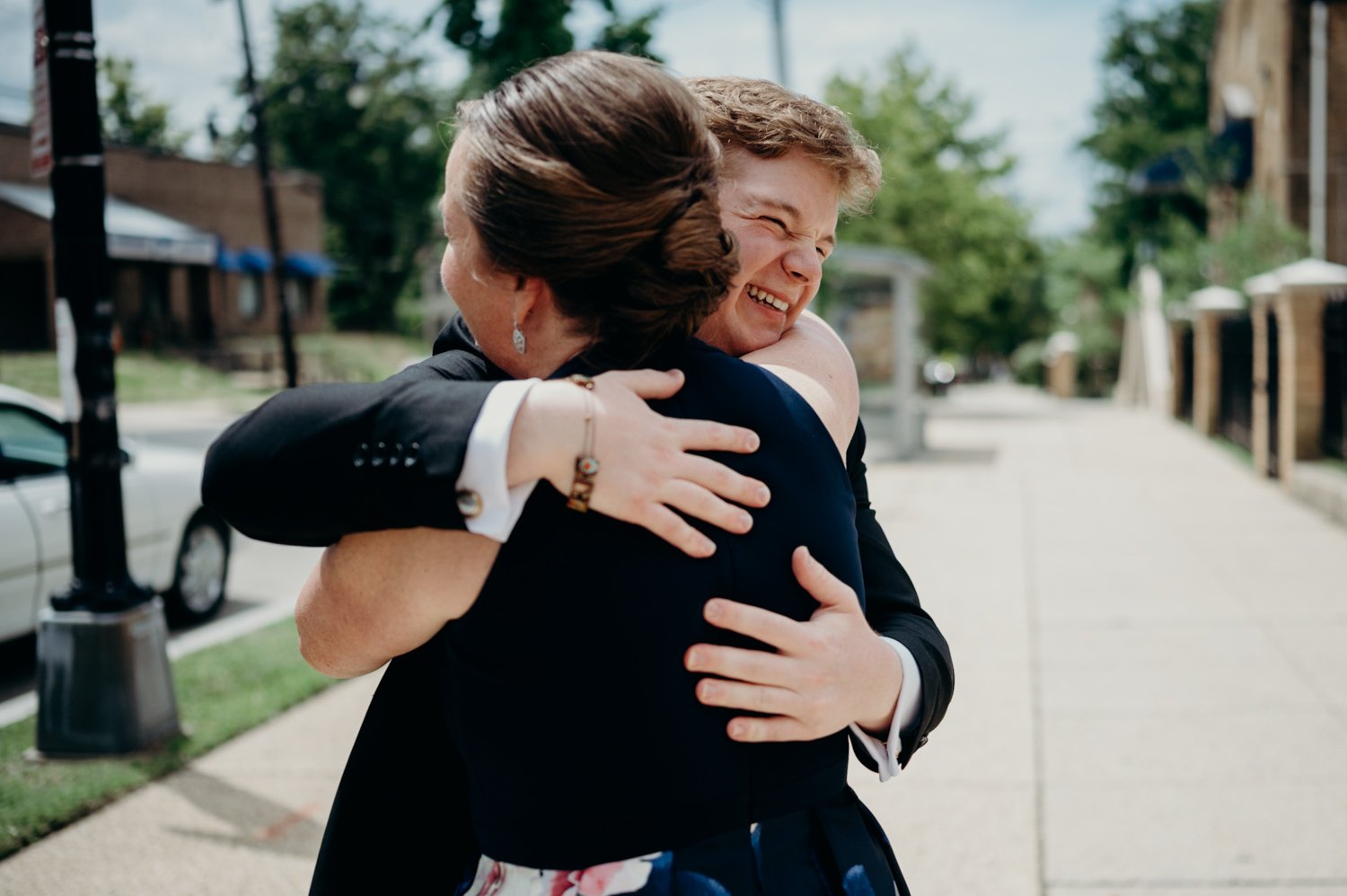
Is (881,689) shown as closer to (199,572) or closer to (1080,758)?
(1080,758)

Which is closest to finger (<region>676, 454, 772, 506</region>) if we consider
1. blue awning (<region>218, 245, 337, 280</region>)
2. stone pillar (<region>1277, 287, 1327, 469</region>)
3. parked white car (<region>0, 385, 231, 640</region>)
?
parked white car (<region>0, 385, 231, 640</region>)

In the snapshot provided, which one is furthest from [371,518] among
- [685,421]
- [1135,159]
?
[1135,159]

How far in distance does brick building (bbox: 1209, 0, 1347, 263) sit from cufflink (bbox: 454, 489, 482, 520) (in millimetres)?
22934

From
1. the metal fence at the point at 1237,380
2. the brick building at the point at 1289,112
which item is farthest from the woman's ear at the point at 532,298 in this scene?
the brick building at the point at 1289,112

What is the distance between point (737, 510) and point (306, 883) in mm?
3228

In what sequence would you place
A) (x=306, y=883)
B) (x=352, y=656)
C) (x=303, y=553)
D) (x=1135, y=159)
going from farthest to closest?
(x=1135, y=159) → (x=303, y=553) → (x=306, y=883) → (x=352, y=656)

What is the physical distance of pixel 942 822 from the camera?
4.36 m

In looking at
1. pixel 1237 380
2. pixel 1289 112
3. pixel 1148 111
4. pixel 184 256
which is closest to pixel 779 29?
pixel 1237 380

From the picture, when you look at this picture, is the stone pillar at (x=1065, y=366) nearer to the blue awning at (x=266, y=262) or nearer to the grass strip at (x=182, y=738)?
the blue awning at (x=266, y=262)

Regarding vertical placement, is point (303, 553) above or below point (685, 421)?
below

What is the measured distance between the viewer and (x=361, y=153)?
2203 inches

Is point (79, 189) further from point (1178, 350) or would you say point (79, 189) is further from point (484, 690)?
point (1178, 350)

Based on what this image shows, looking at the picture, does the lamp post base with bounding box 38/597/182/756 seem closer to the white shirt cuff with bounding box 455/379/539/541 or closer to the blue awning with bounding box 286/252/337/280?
the white shirt cuff with bounding box 455/379/539/541

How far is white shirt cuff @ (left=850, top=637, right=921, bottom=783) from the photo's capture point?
155 cm
